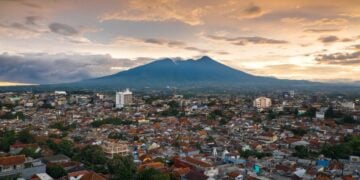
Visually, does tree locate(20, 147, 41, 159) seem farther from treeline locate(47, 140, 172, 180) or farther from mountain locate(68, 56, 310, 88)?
mountain locate(68, 56, 310, 88)

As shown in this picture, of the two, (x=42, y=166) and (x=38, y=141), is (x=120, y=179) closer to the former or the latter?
(x=42, y=166)

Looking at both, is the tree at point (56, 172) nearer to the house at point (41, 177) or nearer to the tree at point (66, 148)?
the house at point (41, 177)

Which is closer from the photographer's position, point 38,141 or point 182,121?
point 38,141

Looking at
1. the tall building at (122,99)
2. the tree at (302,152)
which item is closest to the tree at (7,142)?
the tree at (302,152)

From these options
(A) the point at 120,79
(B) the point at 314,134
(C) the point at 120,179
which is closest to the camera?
(C) the point at 120,179

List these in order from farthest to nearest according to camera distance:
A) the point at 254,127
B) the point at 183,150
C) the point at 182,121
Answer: the point at 182,121 < the point at 254,127 < the point at 183,150

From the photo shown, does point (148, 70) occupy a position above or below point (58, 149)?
above

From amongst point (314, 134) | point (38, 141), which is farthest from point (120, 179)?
point (314, 134)
